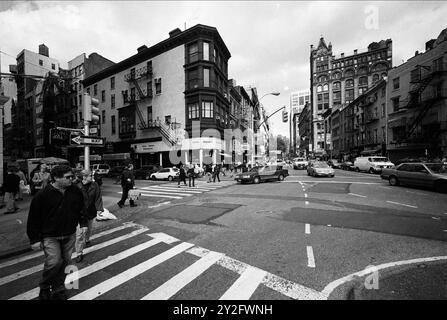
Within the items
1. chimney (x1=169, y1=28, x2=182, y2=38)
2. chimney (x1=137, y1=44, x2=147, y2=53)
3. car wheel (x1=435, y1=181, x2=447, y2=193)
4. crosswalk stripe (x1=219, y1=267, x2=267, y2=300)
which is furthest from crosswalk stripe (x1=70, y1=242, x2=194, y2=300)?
chimney (x1=137, y1=44, x2=147, y2=53)

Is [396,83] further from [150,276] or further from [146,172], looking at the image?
[150,276]

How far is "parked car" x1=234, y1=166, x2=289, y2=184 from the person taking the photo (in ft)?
63.5

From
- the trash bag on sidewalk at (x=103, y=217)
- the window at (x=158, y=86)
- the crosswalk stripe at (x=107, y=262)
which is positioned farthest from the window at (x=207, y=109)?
the crosswalk stripe at (x=107, y=262)

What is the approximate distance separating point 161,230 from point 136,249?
155cm

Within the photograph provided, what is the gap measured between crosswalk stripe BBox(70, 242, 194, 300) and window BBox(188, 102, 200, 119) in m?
25.4

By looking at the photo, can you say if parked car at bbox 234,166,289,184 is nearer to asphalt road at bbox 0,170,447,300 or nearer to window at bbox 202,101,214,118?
asphalt road at bbox 0,170,447,300

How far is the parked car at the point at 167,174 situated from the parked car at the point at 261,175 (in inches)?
313

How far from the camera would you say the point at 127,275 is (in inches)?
159

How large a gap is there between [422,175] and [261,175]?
10.5 metres

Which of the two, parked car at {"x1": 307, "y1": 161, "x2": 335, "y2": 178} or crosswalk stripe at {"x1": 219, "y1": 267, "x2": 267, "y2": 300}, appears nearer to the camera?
crosswalk stripe at {"x1": 219, "y1": 267, "x2": 267, "y2": 300}

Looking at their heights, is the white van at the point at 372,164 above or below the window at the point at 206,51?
below

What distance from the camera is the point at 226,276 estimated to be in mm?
3875

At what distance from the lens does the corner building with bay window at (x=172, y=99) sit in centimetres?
2930

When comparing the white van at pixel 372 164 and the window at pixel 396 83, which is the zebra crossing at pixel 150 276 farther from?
the window at pixel 396 83
